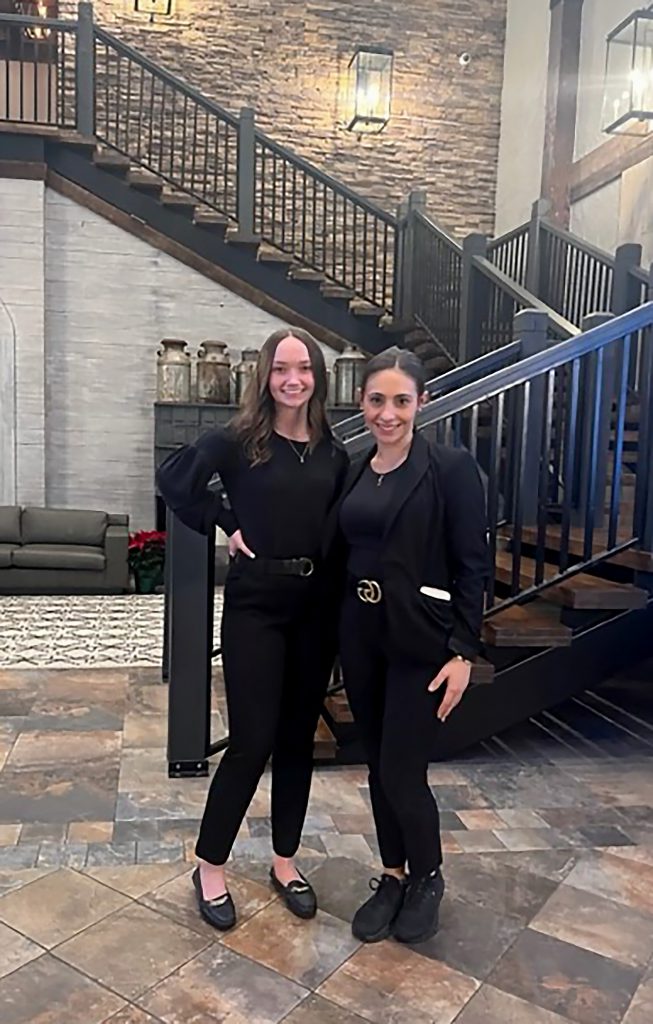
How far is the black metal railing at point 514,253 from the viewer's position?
7.13 metres

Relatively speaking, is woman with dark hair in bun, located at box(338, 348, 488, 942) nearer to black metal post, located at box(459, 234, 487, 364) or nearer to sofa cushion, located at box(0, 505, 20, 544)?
black metal post, located at box(459, 234, 487, 364)

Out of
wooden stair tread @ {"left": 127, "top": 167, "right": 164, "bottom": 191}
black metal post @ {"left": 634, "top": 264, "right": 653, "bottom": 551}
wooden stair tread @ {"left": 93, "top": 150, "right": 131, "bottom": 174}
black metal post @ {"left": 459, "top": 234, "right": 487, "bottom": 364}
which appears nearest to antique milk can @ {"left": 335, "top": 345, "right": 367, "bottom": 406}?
black metal post @ {"left": 459, "top": 234, "right": 487, "bottom": 364}

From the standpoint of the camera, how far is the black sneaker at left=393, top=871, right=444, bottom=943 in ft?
6.84

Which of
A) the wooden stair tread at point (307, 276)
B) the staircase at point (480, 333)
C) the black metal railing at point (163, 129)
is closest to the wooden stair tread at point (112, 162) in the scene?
the staircase at point (480, 333)

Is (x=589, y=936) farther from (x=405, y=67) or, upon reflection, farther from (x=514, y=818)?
(x=405, y=67)

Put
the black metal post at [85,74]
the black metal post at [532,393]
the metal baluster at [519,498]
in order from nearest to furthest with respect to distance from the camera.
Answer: the metal baluster at [519,498]
the black metal post at [532,393]
the black metal post at [85,74]

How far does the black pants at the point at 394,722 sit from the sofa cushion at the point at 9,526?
17.9 ft

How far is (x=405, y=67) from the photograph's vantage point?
9258 millimetres

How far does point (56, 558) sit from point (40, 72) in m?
5.72

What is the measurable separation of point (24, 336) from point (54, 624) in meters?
2.91

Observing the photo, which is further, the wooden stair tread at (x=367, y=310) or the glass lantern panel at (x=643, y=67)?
the wooden stair tread at (x=367, y=310)

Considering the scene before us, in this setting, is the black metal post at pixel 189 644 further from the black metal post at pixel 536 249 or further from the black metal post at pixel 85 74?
the black metal post at pixel 85 74

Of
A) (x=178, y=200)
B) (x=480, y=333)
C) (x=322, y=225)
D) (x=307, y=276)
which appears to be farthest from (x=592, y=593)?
(x=322, y=225)

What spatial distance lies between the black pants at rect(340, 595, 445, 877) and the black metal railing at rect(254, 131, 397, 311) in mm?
6072
